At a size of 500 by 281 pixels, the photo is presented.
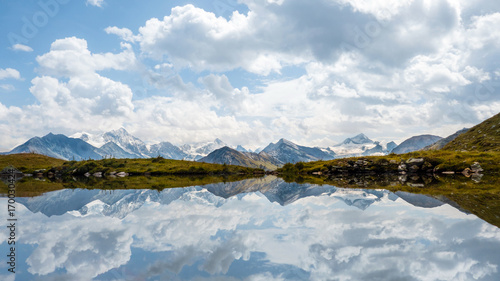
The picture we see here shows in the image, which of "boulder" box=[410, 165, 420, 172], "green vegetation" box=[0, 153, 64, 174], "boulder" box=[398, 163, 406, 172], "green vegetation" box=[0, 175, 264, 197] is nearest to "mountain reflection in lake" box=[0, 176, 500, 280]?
"green vegetation" box=[0, 175, 264, 197]

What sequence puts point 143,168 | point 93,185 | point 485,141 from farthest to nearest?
point 485,141, point 143,168, point 93,185

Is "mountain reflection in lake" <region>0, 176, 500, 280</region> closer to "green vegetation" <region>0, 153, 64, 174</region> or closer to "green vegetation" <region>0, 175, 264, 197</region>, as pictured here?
"green vegetation" <region>0, 175, 264, 197</region>

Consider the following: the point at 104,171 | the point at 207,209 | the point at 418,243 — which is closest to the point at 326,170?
the point at 104,171

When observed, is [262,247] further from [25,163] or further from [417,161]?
[25,163]

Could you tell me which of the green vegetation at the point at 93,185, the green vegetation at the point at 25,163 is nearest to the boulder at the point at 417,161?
the green vegetation at the point at 93,185

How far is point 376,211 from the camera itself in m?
25.3

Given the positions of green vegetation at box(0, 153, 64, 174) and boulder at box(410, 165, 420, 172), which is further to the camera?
green vegetation at box(0, 153, 64, 174)

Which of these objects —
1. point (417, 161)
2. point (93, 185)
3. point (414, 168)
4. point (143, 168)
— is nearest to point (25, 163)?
point (143, 168)

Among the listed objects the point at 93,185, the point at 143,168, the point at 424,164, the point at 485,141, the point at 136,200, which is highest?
the point at 485,141

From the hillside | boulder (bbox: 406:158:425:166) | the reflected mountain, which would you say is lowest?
the reflected mountain

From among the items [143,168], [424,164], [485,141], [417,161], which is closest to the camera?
[424,164]

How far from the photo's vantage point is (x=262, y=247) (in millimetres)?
15219

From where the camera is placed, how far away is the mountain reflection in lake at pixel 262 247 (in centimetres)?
1180

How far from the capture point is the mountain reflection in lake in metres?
11.8
